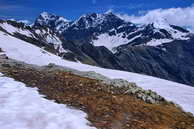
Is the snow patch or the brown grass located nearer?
the snow patch

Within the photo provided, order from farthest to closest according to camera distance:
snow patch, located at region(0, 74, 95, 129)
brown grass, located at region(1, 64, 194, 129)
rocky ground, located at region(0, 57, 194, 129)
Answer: rocky ground, located at region(0, 57, 194, 129) < brown grass, located at region(1, 64, 194, 129) < snow patch, located at region(0, 74, 95, 129)

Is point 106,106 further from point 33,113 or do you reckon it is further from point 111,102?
point 33,113

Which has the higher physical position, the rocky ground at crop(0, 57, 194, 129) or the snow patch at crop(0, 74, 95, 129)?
the rocky ground at crop(0, 57, 194, 129)

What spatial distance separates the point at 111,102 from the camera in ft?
57.2

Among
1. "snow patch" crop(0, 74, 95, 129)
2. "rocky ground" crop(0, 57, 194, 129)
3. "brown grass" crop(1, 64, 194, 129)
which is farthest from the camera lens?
"rocky ground" crop(0, 57, 194, 129)

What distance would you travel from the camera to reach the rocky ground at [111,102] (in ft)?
47.0

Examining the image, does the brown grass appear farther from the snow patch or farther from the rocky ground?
the snow patch

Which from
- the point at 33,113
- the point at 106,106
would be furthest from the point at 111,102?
the point at 33,113

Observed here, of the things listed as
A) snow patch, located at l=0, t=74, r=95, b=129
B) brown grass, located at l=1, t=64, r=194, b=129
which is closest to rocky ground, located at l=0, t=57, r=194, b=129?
brown grass, located at l=1, t=64, r=194, b=129

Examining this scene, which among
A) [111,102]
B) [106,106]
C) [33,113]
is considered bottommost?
[33,113]

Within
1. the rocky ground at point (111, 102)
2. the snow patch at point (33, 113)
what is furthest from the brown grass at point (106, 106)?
the snow patch at point (33, 113)

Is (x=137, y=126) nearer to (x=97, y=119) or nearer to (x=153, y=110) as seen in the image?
(x=97, y=119)

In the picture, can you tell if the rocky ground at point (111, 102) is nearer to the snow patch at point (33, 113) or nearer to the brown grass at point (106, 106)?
the brown grass at point (106, 106)

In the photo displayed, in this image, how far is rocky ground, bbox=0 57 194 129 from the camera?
14.3 meters
